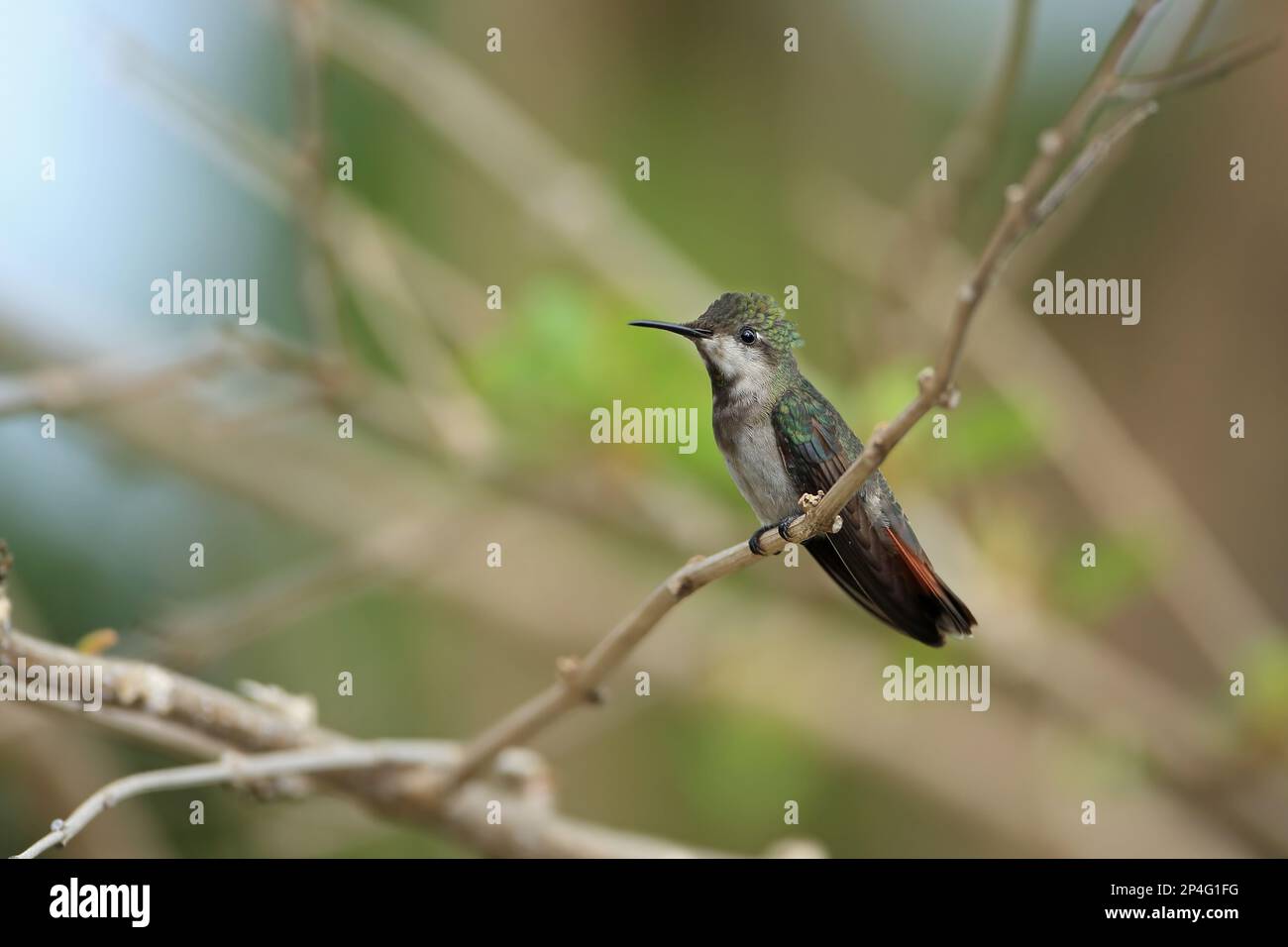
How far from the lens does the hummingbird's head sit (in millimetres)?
2455

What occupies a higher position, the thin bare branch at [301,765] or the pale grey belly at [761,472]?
the pale grey belly at [761,472]

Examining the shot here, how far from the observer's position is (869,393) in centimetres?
342

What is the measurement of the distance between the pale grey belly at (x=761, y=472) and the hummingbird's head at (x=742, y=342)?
0.43 ft

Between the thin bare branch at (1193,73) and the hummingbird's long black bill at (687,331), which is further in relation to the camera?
the hummingbird's long black bill at (687,331)

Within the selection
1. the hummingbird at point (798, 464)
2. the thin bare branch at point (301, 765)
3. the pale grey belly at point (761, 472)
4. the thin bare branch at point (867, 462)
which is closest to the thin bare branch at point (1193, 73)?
the thin bare branch at point (867, 462)

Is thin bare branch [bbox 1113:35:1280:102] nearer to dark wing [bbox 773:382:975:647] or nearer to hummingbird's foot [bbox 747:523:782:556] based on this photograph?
dark wing [bbox 773:382:975:647]

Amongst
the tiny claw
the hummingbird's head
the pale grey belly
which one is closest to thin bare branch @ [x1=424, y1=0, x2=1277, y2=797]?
the tiny claw

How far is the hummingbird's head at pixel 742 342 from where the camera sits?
8.05 ft

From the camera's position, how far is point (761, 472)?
234 centimetres

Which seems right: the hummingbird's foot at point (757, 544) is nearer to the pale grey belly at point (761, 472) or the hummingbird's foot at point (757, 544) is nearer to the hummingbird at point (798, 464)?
the hummingbird at point (798, 464)

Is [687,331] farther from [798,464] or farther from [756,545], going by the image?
[756,545]

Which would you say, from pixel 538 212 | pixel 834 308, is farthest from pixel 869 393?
pixel 834 308
